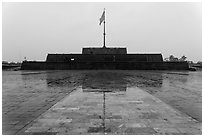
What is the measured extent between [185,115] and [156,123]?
115cm

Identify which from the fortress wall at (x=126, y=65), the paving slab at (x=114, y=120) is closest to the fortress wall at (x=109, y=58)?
the fortress wall at (x=126, y=65)

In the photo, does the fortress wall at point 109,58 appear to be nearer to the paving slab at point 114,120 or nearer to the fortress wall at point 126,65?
the fortress wall at point 126,65

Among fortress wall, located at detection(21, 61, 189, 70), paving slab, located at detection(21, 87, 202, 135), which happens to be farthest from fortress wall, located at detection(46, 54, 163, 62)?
paving slab, located at detection(21, 87, 202, 135)

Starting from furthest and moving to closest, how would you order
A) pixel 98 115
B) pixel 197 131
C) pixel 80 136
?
pixel 98 115, pixel 197 131, pixel 80 136

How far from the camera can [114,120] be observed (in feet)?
13.9

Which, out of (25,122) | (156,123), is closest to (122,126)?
(156,123)

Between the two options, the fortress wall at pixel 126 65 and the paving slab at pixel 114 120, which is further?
the fortress wall at pixel 126 65

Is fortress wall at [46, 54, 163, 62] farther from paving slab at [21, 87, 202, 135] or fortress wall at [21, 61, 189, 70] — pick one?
paving slab at [21, 87, 202, 135]

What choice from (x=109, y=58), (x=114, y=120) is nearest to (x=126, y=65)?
(x=109, y=58)

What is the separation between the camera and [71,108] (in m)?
5.34

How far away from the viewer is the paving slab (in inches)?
144

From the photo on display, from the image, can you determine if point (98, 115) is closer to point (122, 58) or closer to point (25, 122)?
point (25, 122)

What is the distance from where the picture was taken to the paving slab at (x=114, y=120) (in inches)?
144

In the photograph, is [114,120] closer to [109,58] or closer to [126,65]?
[126,65]
